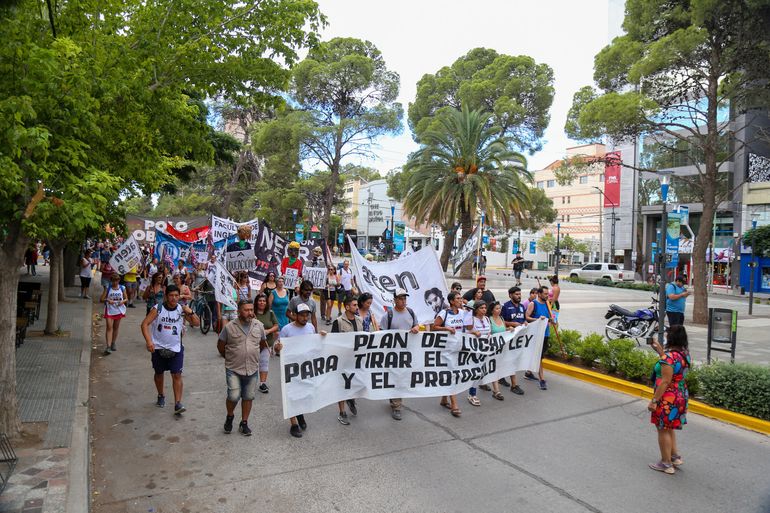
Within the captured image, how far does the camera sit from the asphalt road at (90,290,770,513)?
15.5 feet

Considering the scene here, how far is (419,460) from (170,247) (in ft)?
54.0

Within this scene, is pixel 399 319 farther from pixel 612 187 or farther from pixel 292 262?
pixel 612 187

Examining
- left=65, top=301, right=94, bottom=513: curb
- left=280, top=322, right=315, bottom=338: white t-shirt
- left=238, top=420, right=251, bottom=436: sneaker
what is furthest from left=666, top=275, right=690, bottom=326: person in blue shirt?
left=65, top=301, right=94, bottom=513: curb

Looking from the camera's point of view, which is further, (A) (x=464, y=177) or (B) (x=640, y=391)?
(A) (x=464, y=177)

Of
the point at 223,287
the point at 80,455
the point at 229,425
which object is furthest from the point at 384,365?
the point at 223,287

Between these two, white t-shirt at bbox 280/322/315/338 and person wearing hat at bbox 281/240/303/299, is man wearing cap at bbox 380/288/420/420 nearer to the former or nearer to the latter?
white t-shirt at bbox 280/322/315/338

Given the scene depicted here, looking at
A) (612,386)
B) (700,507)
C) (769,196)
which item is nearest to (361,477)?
(700,507)

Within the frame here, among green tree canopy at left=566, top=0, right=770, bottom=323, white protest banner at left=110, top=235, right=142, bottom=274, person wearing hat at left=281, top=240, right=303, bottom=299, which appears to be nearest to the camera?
person wearing hat at left=281, top=240, right=303, bottom=299

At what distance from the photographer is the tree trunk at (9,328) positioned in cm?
554

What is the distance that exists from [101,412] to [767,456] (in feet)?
27.3

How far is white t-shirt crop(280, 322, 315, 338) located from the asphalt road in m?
1.16

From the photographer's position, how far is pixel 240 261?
13094 millimetres

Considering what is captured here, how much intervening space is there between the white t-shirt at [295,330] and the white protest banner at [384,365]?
0.17 m

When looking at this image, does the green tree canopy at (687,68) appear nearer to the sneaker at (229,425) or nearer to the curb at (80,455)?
the sneaker at (229,425)
